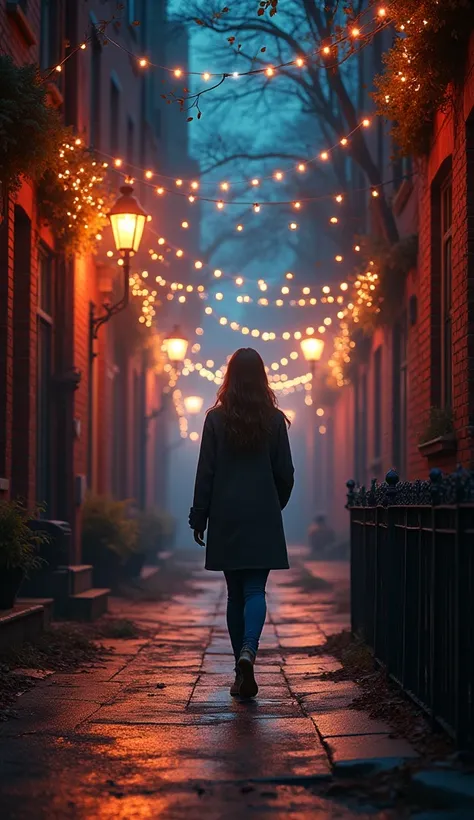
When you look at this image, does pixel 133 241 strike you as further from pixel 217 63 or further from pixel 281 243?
pixel 281 243

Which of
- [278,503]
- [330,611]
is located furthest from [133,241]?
[278,503]

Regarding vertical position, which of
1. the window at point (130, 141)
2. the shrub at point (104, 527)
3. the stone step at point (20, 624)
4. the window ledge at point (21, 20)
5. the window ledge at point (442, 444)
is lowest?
the stone step at point (20, 624)

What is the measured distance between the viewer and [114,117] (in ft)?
62.5

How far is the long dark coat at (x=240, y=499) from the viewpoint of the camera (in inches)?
280

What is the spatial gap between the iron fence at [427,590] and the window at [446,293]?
2.54 meters

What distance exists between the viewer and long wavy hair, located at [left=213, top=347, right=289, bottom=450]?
7184 mm

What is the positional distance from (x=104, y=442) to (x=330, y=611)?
4.39 m

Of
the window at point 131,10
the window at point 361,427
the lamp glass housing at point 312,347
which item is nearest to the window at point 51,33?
the lamp glass housing at point 312,347

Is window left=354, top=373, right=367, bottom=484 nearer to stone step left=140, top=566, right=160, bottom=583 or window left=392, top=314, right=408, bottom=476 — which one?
stone step left=140, top=566, right=160, bottom=583

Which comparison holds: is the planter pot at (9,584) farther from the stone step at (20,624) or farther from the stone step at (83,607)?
the stone step at (83,607)

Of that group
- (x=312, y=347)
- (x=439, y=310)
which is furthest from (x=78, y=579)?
(x=312, y=347)

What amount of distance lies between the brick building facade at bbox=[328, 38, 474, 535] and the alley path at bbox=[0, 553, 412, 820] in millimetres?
2046

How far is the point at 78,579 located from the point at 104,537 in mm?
2203

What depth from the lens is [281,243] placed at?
38375mm
